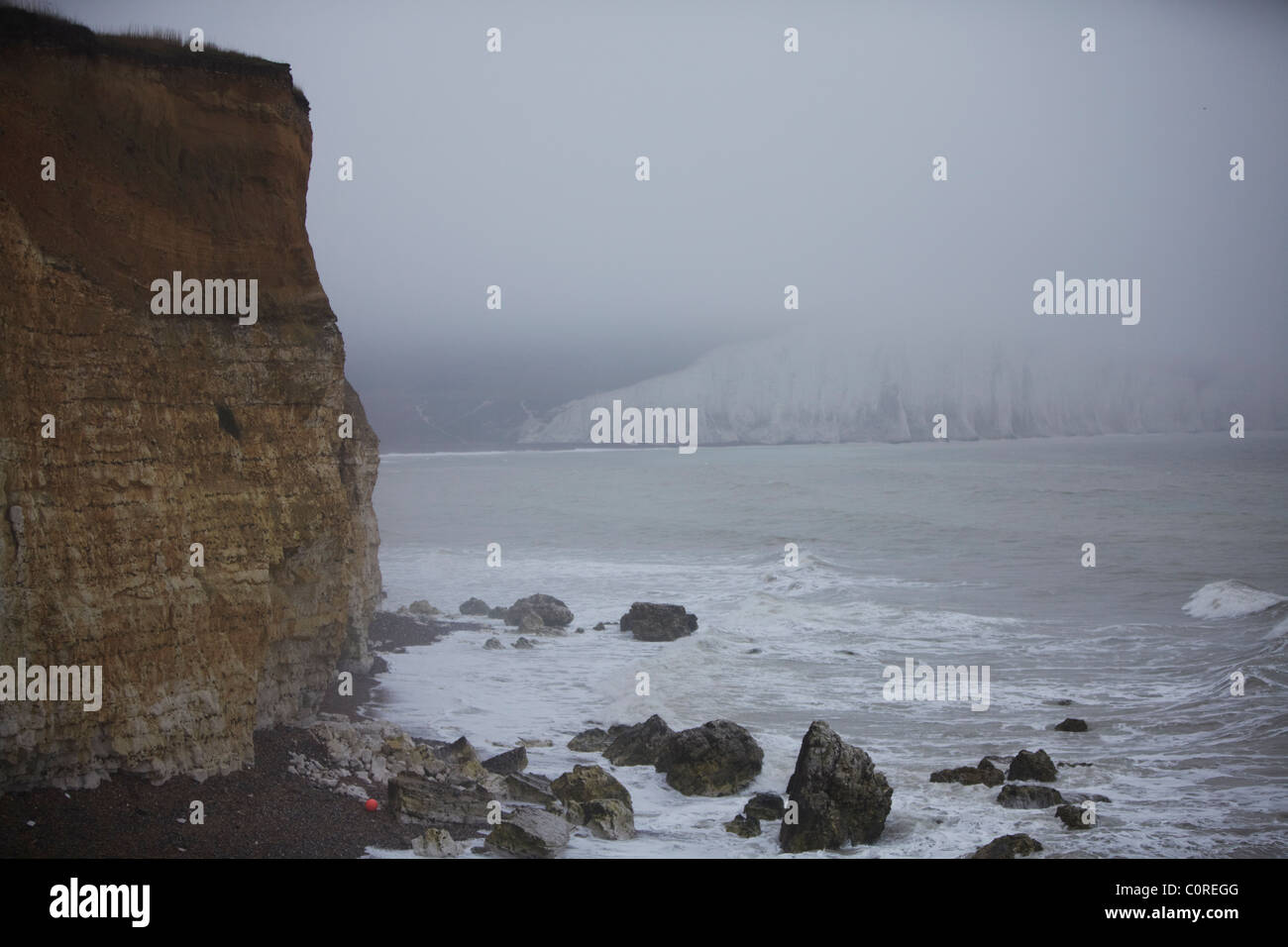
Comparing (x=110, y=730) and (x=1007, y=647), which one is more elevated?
(x=110, y=730)

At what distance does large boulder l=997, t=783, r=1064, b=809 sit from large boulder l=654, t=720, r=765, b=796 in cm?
402

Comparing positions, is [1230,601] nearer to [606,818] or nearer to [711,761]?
[711,761]

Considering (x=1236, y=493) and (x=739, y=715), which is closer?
(x=739, y=715)

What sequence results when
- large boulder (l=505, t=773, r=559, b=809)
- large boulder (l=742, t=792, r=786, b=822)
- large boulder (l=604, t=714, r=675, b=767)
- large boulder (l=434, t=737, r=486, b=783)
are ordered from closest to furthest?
large boulder (l=742, t=792, r=786, b=822) < large boulder (l=505, t=773, r=559, b=809) < large boulder (l=434, t=737, r=486, b=783) < large boulder (l=604, t=714, r=675, b=767)

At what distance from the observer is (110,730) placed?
10.5m

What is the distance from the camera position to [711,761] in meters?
15.7

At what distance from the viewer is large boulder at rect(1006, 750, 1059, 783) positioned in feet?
50.3

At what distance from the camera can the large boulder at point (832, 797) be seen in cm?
1284

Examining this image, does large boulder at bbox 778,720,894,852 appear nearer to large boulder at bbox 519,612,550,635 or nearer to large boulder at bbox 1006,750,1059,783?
large boulder at bbox 1006,750,1059,783

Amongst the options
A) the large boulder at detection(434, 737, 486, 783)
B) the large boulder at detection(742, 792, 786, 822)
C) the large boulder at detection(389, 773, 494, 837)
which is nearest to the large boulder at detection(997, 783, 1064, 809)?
the large boulder at detection(742, 792, 786, 822)

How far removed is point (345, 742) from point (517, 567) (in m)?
32.0

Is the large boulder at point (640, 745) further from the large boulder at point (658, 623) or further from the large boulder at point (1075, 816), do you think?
the large boulder at point (658, 623)
